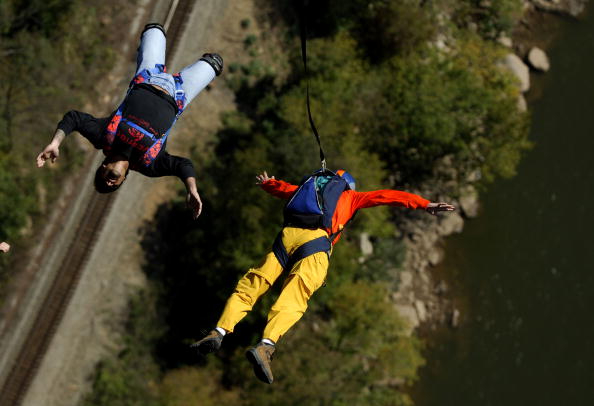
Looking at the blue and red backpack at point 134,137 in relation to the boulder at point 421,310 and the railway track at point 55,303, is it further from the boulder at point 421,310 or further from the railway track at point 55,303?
the boulder at point 421,310

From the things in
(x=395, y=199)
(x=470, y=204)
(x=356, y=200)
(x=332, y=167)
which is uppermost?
(x=395, y=199)

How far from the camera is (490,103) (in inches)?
898

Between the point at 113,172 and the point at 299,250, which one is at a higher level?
the point at 113,172

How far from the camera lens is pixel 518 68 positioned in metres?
27.4

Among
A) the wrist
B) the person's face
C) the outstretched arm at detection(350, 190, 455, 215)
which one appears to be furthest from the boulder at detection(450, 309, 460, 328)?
the person's face

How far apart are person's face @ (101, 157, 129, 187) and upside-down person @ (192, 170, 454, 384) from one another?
211 centimetres

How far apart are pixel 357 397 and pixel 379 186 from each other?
21.7 feet

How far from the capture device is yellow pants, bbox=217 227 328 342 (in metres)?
9.14

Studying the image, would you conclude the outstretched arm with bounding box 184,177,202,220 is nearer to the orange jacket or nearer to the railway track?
the orange jacket

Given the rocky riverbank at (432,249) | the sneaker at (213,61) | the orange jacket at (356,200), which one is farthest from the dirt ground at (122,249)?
the orange jacket at (356,200)

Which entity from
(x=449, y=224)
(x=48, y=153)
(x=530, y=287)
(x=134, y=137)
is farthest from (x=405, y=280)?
(x=48, y=153)

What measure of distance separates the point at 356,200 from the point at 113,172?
11.0 ft

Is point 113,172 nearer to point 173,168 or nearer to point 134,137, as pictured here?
point 134,137

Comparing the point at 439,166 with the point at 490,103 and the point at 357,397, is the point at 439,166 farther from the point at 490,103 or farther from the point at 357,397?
the point at 357,397
